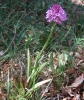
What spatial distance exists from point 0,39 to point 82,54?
925mm

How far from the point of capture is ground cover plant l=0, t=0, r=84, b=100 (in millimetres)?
2473

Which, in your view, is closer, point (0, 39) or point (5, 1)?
point (0, 39)

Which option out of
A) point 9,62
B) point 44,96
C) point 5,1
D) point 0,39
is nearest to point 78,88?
point 44,96

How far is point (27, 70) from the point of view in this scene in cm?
254

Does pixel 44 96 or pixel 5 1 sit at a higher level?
Result: pixel 5 1

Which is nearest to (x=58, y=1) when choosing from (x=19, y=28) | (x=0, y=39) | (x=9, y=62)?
(x=19, y=28)

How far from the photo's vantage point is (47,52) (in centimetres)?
314

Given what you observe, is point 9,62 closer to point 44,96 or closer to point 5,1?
point 44,96

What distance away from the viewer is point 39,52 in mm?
3027

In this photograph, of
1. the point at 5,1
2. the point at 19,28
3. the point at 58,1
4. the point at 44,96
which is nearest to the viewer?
the point at 44,96

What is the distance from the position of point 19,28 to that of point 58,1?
1.10 metres

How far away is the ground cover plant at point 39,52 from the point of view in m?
2.47

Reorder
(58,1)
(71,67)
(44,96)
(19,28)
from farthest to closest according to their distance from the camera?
(58,1) < (19,28) < (71,67) < (44,96)

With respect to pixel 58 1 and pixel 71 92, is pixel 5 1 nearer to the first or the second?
pixel 58 1
